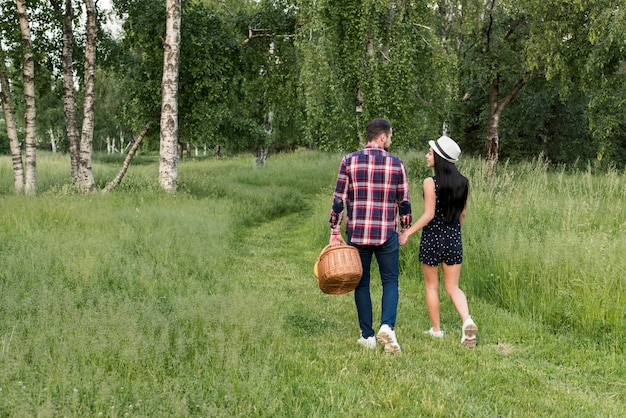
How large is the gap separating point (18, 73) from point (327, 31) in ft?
27.5

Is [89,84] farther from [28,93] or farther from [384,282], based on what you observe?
[384,282]

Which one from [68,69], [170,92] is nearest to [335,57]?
[170,92]

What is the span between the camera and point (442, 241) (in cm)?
489

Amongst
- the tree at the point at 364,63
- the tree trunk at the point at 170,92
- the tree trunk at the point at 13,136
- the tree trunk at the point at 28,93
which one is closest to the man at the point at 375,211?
the tree at the point at 364,63

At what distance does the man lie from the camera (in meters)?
4.49

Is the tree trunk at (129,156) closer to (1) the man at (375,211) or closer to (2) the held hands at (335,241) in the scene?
(2) the held hands at (335,241)

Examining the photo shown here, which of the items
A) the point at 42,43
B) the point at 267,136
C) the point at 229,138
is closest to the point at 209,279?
the point at 42,43

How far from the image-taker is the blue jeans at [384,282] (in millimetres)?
4609

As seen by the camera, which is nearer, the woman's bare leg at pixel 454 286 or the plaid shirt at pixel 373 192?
the plaid shirt at pixel 373 192

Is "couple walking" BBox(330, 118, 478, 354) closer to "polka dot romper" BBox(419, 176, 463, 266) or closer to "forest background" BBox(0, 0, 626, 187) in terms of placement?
"polka dot romper" BBox(419, 176, 463, 266)

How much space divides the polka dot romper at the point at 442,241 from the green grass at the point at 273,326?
0.82 m

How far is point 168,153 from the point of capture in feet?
40.2

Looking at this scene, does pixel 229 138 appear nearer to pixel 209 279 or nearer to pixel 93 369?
pixel 209 279

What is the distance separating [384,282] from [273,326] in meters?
1.13
